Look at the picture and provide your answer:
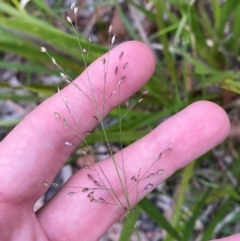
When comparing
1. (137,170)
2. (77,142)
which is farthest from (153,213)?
(77,142)

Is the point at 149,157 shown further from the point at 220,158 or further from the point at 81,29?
the point at 81,29

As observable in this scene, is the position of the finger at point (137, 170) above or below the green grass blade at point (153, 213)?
above

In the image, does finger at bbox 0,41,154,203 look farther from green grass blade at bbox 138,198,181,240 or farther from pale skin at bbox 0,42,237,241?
green grass blade at bbox 138,198,181,240

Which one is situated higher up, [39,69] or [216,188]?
[39,69]

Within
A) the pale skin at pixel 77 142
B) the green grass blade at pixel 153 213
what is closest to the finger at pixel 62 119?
the pale skin at pixel 77 142

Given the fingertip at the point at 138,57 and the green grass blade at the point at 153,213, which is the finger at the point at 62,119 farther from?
the green grass blade at the point at 153,213

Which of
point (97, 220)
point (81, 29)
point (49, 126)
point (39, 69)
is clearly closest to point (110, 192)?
point (97, 220)
